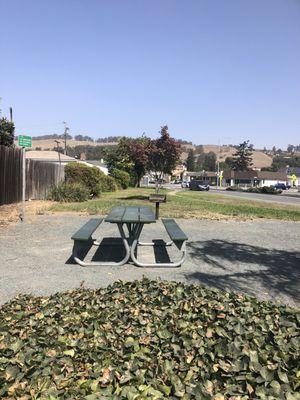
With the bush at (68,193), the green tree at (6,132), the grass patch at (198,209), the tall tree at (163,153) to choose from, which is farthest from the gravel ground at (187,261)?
the green tree at (6,132)

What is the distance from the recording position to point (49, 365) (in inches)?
111

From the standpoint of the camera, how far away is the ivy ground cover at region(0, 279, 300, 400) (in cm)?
262

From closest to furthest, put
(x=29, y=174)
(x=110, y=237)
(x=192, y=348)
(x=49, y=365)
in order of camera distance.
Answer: (x=49, y=365) < (x=192, y=348) < (x=110, y=237) < (x=29, y=174)

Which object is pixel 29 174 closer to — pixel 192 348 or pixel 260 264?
pixel 260 264

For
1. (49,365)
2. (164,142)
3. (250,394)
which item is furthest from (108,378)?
(164,142)

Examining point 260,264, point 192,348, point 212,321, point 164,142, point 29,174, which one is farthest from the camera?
point 164,142

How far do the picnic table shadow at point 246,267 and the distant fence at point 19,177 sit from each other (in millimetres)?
9103

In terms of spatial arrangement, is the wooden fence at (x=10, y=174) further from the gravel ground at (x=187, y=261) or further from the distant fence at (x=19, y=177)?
the gravel ground at (x=187, y=261)

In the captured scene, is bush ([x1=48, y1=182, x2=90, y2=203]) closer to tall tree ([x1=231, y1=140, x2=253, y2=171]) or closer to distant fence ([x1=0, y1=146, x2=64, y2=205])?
distant fence ([x1=0, y1=146, x2=64, y2=205])

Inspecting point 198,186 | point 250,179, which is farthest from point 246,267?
point 250,179

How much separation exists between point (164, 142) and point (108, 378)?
66.4 feet

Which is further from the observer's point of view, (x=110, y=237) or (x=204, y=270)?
(x=110, y=237)

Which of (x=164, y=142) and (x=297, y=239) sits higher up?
(x=164, y=142)

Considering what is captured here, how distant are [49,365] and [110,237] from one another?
6.56 metres
